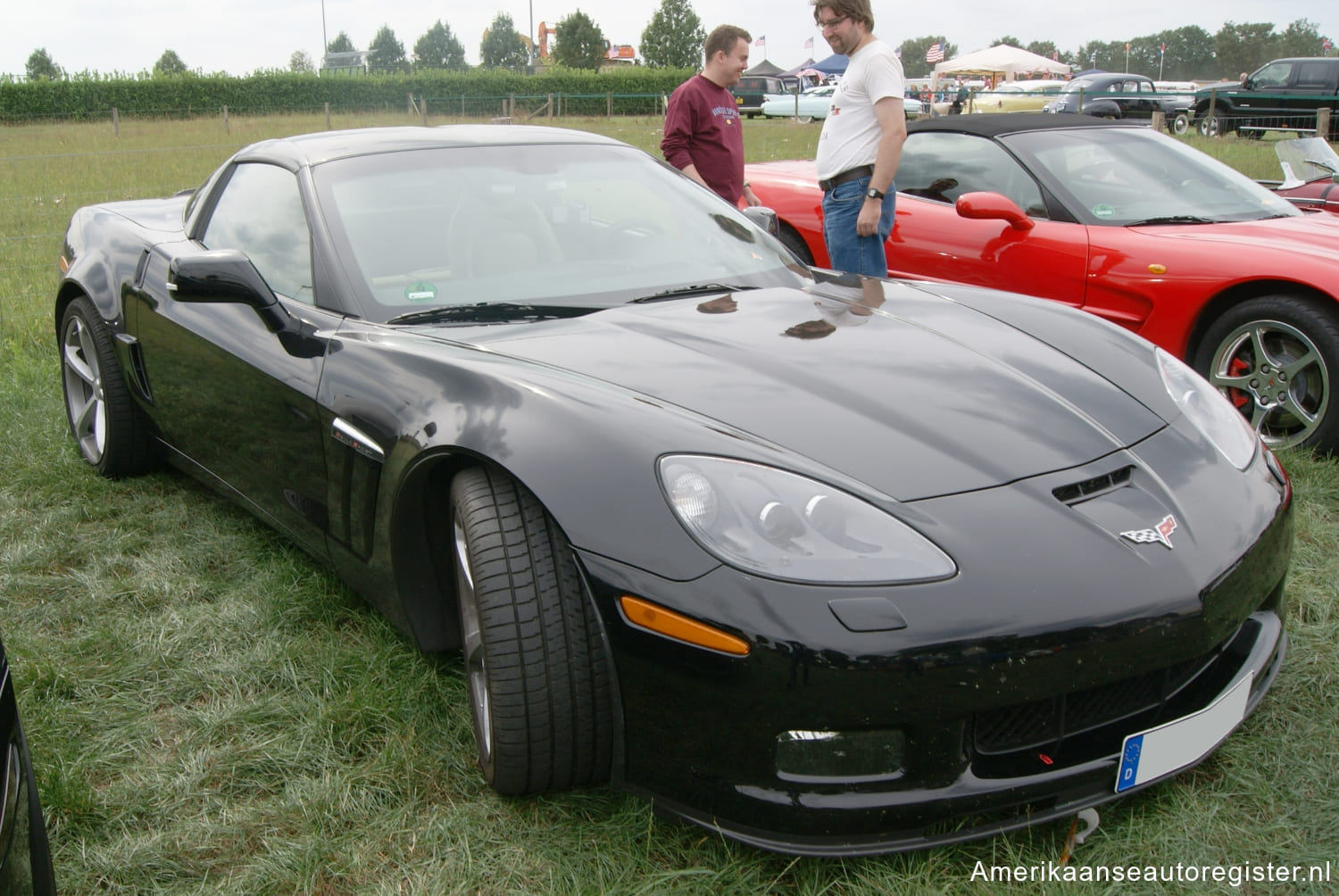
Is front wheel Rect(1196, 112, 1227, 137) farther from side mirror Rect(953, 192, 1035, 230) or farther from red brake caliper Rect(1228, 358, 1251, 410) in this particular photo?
red brake caliper Rect(1228, 358, 1251, 410)

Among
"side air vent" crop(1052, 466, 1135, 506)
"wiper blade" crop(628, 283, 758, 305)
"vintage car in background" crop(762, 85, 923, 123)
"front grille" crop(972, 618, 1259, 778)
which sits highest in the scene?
"vintage car in background" crop(762, 85, 923, 123)

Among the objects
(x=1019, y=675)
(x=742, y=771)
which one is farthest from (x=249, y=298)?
(x=1019, y=675)

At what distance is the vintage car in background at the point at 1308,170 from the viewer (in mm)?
5625

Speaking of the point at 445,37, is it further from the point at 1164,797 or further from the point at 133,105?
the point at 1164,797

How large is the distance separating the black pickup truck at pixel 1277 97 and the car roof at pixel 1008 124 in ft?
57.4

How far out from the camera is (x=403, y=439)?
7.04 ft

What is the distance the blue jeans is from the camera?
15.7 ft

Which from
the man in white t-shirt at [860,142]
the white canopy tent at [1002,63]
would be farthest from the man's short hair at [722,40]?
the white canopy tent at [1002,63]

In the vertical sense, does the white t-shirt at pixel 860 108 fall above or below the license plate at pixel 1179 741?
above

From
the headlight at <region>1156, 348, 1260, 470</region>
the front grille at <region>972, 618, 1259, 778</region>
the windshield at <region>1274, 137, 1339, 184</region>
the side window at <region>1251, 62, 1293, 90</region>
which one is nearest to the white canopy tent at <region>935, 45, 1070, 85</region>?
the side window at <region>1251, 62, 1293, 90</region>

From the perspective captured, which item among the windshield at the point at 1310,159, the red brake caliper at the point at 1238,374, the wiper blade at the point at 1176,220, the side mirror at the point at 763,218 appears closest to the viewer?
the side mirror at the point at 763,218

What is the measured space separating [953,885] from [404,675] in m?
1.28

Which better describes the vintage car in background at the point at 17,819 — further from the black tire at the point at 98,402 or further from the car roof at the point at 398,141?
the black tire at the point at 98,402

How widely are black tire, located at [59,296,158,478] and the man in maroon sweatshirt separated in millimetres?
2694
